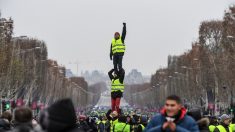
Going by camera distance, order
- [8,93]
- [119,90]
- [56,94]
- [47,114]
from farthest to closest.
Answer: [56,94] < [8,93] < [119,90] < [47,114]

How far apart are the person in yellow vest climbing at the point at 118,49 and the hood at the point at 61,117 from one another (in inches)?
1029

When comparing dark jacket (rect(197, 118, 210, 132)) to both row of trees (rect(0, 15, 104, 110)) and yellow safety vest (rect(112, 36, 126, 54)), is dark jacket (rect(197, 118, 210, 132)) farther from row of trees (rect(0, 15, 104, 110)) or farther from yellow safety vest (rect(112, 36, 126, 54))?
row of trees (rect(0, 15, 104, 110))

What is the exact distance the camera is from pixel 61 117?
8859mm

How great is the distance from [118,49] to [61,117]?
26.9m

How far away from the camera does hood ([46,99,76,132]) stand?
882 centimetres

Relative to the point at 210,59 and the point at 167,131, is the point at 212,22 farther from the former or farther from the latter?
the point at 167,131

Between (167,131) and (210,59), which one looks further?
(210,59)

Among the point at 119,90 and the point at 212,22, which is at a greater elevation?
the point at 212,22

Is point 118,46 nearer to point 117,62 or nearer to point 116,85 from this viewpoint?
point 117,62

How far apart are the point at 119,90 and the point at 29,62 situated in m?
69.3

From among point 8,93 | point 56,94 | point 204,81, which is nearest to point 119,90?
point 8,93

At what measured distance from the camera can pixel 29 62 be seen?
104688 millimetres

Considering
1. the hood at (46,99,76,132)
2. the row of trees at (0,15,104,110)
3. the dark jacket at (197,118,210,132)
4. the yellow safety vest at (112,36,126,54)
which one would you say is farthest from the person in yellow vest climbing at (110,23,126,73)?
the row of trees at (0,15,104,110)

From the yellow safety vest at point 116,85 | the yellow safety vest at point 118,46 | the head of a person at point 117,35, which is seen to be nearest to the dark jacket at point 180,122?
the head of a person at point 117,35
